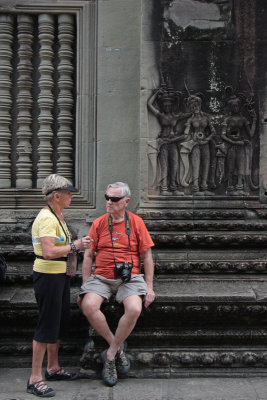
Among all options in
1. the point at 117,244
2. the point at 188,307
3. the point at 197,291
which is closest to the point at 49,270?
the point at 117,244

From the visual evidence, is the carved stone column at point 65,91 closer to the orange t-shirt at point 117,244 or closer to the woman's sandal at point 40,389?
the orange t-shirt at point 117,244

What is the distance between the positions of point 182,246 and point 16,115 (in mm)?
2609

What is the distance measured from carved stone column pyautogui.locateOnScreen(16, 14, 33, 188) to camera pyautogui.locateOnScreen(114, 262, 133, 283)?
195 centimetres

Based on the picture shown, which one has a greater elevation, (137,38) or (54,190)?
(137,38)

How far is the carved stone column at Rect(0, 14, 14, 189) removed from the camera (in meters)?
6.04

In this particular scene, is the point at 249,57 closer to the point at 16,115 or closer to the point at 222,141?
the point at 222,141

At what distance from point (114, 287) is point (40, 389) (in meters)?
1.13

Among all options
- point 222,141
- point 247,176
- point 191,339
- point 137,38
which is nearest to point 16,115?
point 137,38

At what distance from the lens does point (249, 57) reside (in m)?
5.76

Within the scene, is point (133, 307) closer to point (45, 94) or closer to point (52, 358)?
point (52, 358)

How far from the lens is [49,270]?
449 centimetres

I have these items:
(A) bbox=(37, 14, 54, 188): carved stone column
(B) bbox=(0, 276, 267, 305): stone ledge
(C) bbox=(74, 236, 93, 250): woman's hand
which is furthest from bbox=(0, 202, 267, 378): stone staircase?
(A) bbox=(37, 14, 54, 188): carved stone column

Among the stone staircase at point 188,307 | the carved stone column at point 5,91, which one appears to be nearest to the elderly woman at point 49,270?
the stone staircase at point 188,307

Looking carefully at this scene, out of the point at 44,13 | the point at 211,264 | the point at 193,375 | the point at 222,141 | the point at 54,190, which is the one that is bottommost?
the point at 193,375
